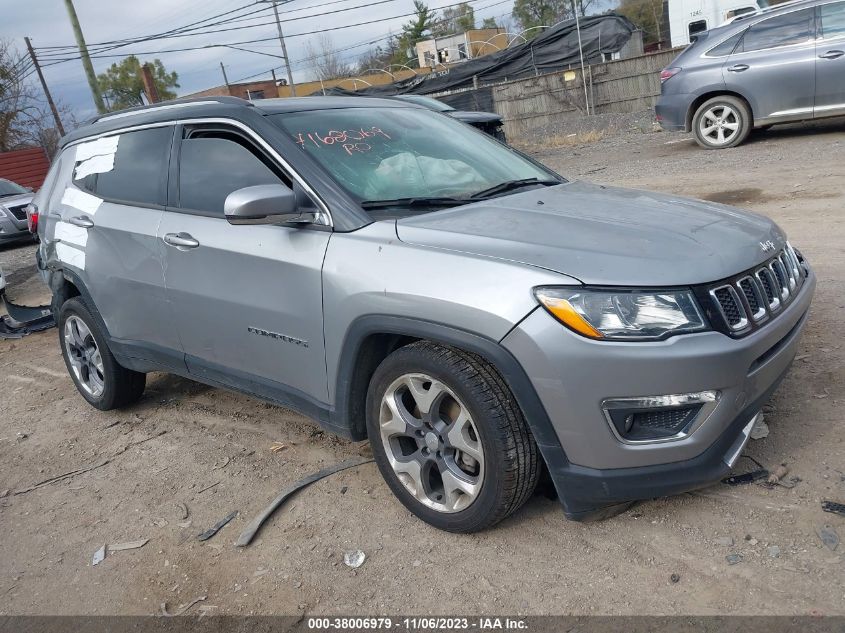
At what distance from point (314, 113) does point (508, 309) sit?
1.70 m

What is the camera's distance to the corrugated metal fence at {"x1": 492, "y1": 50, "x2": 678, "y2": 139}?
63.9ft

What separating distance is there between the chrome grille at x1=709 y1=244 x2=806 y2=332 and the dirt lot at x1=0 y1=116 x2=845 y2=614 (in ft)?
2.36

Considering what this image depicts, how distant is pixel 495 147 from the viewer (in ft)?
13.8

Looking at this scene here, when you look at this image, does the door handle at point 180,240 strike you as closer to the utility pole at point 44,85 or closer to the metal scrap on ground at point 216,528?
the metal scrap on ground at point 216,528

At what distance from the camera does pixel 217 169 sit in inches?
146

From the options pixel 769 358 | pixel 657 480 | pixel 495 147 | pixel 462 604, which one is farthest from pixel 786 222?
pixel 462 604

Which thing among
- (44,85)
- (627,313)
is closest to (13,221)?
(627,313)

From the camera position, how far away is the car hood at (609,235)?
8.45ft

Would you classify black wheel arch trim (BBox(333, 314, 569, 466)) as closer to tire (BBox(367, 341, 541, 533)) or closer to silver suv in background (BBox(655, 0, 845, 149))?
tire (BBox(367, 341, 541, 533))

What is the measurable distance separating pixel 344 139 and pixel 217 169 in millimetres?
673

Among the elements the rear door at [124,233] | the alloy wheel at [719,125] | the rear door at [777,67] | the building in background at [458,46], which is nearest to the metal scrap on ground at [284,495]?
the rear door at [124,233]

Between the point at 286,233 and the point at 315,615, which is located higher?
the point at 286,233

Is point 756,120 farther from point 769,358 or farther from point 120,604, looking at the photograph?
point 120,604

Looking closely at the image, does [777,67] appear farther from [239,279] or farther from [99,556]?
[99,556]
